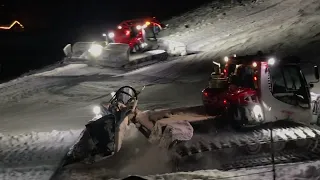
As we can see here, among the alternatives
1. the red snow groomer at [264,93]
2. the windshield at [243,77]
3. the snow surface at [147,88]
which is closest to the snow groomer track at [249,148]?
the snow surface at [147,88]

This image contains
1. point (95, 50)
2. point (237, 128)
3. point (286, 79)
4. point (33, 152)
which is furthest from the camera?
point (95, 50)

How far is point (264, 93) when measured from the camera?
9164 millimetres

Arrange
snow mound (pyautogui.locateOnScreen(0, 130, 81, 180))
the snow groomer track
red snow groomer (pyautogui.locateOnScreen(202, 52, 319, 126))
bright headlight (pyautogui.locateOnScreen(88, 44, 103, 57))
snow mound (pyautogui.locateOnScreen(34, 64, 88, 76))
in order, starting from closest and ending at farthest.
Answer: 1. the snow groomer track
2. red snow groomer (pyautogui.locateOnScreen(202, 52, 319, 126))
3. snow mound (pyautogui.locateOnScreen(0, 130, 81, 180))
4. snow mound (pyautogui.locateOnScreen(34, 64, 88, 76))
5. bright headlight (pyautogui.locateOnScreen(88, 44, 103, 57))

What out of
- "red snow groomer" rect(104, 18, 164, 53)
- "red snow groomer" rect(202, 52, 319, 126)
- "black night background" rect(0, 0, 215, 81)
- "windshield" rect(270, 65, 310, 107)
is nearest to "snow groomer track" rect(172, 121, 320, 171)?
"red snow groomer" rect(202, 52, 319, 126)

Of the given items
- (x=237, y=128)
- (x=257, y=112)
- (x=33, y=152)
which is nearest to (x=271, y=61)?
(x=257, y=112)

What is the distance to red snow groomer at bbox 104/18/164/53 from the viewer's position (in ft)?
76.1

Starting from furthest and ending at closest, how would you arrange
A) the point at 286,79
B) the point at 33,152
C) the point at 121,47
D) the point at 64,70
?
the point at 64,70
the point at 121,47
the point at 33,152
the point at 286,79

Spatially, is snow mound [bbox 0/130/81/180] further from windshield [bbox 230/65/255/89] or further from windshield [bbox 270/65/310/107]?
windshield [bbox 270/65/310/107]

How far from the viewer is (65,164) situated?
9.63m

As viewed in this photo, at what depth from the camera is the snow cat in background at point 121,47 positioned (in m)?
21.5

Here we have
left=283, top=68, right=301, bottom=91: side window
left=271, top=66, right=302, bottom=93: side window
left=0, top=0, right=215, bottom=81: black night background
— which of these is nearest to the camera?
left=271, top=66, right=302, bottom=93: side window

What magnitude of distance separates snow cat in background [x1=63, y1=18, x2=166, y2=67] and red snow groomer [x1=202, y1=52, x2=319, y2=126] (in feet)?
38.9

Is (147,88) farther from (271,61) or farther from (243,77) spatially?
(271,61)

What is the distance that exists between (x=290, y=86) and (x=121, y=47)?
41.2 feet
